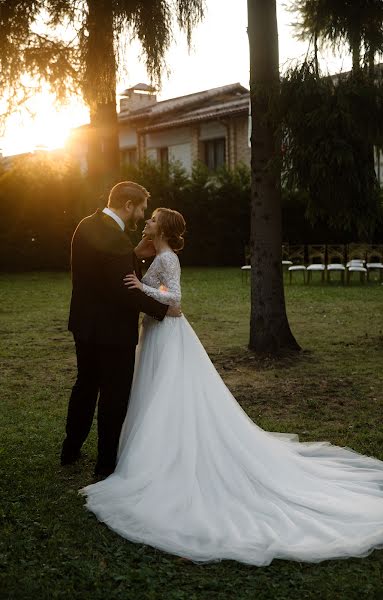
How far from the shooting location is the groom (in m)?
4.45

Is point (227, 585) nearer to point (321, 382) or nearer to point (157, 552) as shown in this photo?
point (157, 552)

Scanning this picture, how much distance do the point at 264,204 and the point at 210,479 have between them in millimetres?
5328

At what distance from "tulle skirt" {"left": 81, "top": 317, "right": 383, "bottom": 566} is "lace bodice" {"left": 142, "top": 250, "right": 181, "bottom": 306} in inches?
5.6

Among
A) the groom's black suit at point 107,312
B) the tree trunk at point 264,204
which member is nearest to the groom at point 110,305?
the groom's black suit at point 107,312

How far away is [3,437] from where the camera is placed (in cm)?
576

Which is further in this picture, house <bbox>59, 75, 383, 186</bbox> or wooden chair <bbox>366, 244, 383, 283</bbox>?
house <bbox>59, 75, 383, 186</bbox>

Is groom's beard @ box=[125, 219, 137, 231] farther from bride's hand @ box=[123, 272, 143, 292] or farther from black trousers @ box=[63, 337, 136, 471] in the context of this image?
black trousers @ box=[63, 337, 136, 471]

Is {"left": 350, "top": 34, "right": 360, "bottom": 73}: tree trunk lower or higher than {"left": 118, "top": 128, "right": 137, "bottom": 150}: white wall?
lower

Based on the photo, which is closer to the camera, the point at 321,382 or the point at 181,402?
the point at 181,402

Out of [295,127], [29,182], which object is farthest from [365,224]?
[29,182]

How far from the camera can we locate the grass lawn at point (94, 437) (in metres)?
3.30

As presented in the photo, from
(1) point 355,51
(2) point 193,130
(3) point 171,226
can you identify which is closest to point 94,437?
(3) point 171,226

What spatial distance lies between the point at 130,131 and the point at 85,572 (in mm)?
33148

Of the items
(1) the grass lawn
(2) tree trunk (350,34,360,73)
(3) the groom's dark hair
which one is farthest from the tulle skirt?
(2) tree trunk (350,34,360,73)
